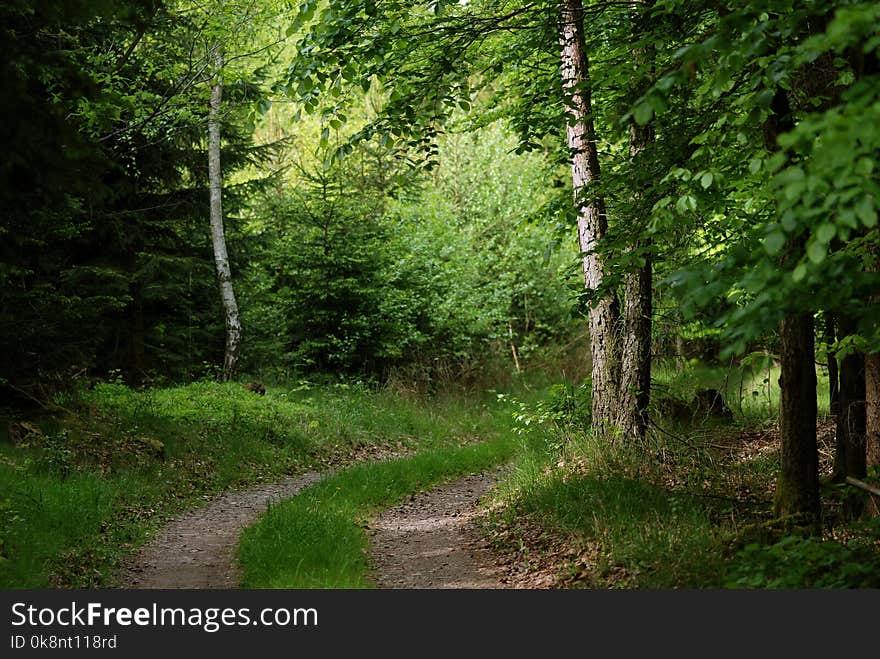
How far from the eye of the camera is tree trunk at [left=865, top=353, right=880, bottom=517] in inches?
255

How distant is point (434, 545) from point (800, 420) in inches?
154

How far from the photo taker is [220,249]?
1611 cm

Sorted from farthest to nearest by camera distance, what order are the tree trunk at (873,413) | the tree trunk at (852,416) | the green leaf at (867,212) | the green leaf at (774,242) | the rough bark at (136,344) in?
the rough bark at (136,344)
the tree trunk at (852,416)
the tree trunk at (873,413)
the green leaf at (774,242)
the green leaf at (867,212)

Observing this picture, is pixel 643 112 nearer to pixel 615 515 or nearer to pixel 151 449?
pixel 615 515

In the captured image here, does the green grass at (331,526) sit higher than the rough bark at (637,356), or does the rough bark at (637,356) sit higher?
the rough bark at (637,356)

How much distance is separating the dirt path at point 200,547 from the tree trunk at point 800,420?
4700 mm

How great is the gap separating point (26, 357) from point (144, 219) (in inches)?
202

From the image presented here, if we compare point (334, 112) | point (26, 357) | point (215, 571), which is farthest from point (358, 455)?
point (334, 112)

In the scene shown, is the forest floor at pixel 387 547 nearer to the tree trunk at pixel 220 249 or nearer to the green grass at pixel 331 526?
the green grass at pixel 331 526

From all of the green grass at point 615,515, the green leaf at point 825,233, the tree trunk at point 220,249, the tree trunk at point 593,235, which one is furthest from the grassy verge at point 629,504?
the tree trunk at point 220,249

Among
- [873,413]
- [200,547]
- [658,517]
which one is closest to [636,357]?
[658,517]

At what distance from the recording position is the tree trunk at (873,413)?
21.2 ft

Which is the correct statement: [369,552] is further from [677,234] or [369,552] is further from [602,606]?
[677,234]

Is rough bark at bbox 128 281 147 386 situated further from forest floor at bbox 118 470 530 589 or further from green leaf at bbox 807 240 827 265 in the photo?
green leaf at bbox 807 240 827 265
